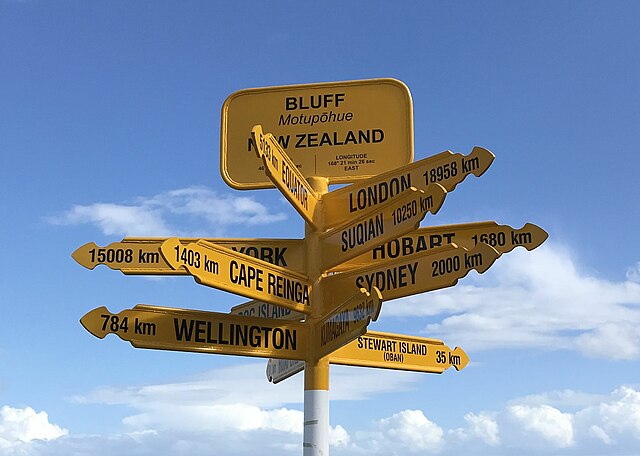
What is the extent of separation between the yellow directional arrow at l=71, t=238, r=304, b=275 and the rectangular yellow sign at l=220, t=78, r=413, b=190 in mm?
869

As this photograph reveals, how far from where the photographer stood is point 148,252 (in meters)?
7.31

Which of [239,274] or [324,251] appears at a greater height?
[324,251]

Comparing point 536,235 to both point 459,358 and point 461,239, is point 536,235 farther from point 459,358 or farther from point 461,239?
point 459,358

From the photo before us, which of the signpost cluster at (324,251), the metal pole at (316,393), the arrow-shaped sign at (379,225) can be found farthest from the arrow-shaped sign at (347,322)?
the arrow-shaped sign at (379,225)

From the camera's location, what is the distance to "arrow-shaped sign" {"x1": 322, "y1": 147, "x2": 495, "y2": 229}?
624cm

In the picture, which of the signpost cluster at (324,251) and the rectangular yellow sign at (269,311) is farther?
the rectangular yellow sign at (269,311)

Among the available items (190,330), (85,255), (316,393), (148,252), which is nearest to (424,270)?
(316,393)

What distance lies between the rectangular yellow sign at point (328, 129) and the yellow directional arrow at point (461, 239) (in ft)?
2.88

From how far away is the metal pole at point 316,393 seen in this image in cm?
673

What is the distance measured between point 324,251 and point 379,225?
0.85m

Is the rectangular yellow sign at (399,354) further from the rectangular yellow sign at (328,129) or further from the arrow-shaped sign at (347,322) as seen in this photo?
the rectangular yellow sign at (328,129)

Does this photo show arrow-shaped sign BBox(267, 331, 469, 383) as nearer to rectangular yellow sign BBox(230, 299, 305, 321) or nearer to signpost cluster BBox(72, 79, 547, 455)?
signpost cluster BBox(72, 79, 547, 455)

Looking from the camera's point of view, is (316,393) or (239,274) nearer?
(239,274)

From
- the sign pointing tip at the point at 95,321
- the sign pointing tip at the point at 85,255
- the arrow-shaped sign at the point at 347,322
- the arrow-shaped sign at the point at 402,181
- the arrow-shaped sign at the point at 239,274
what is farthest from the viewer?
the sign pointing tip at the point at 85,255
